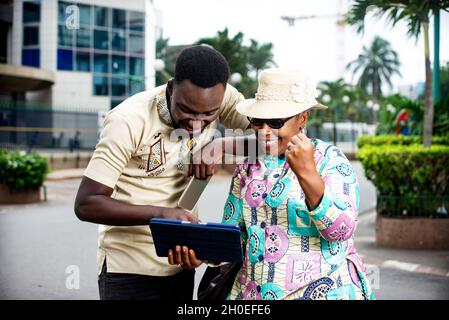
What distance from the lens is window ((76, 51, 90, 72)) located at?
2844 cm

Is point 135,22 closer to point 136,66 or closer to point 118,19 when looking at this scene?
point 118,19

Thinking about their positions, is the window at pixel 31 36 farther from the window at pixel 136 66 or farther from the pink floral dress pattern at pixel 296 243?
the pink floral dress pattern at pixel 296 243

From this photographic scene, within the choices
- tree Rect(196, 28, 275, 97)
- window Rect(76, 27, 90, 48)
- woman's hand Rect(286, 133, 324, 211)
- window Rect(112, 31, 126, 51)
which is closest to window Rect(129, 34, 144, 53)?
window Rect(112, 31, 126, 51)

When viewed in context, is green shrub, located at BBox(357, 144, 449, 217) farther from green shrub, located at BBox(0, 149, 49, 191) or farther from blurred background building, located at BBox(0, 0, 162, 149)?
blurred background building, located at BBox(0, 0, 162, 149)

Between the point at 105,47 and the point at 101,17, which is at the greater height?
the point at 101,17

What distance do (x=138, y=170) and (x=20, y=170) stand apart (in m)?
9.49

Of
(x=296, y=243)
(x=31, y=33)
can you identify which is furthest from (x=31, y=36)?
(x=296, y=243)

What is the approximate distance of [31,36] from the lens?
1086 inches

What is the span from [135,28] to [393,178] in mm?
21424

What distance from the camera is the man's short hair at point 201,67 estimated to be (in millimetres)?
1931

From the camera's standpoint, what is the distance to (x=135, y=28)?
26719 millimetres

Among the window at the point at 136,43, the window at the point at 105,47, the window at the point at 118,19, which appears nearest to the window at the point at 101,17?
the window at the point at 105,47

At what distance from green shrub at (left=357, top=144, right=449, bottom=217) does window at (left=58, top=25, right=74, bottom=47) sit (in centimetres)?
2198

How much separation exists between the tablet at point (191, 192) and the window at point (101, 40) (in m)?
25.3
